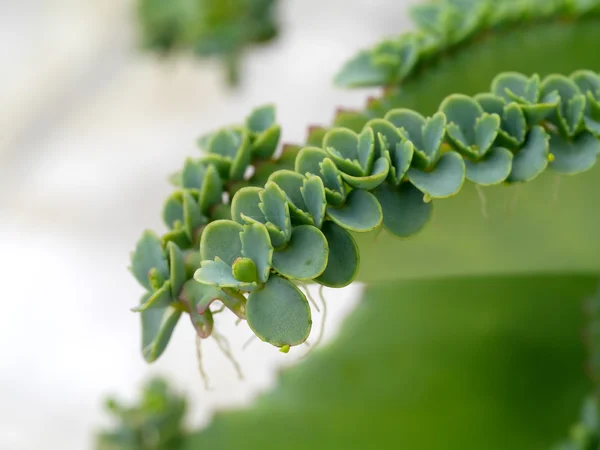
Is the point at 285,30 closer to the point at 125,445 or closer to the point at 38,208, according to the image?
the point at 38,208

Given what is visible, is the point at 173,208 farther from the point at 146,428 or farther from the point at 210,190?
the point at 146,428

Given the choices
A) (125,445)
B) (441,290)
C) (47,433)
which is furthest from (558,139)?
(47,433)

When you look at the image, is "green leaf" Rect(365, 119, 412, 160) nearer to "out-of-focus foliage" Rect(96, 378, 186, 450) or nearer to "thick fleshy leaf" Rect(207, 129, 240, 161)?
"thick fleshy leaf" Rect(207, 129, 240, 161)

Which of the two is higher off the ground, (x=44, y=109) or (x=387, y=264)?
(x=387, y=264)

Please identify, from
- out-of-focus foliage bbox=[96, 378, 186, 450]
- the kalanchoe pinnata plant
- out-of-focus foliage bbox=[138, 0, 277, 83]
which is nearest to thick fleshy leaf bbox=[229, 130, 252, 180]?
the kalanchoe pinnata plant

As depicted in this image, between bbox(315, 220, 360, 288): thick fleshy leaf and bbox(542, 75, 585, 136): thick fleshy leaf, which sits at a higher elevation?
bbox(542, 75, 585, 136): thick fleshy leaf

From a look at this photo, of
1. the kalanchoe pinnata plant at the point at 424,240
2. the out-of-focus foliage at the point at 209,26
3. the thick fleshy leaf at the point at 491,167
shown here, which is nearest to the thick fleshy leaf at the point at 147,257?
the kalanchoe pinnata plant at the point at 424,240

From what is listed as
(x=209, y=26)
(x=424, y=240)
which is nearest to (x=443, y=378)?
(x=424, y=240)
